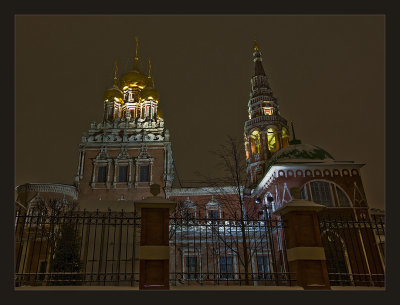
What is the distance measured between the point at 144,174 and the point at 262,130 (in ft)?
42.8

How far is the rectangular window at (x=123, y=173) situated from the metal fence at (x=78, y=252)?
13496mm

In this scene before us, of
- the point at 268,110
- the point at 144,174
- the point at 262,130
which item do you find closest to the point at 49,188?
the point at 144,174

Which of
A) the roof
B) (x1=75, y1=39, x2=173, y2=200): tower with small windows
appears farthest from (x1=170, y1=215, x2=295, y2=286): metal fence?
(x1=75, y1=39, x2=173, y2=200): tower with small windows

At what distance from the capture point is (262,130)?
109 ft

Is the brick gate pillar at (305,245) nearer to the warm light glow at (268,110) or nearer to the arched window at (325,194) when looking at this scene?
the arched window at (325,194)

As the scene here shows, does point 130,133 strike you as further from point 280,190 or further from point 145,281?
point 145,281

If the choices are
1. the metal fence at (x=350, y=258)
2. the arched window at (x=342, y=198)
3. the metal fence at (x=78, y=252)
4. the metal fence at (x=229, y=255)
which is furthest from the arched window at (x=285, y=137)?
the metal fence at (x=78, y=252)

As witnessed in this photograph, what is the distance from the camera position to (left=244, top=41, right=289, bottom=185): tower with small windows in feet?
105

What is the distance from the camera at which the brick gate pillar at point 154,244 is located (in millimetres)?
7207

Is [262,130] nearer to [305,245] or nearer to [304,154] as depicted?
[304,154]

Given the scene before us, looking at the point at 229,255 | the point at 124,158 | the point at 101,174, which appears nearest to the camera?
the point at 229,255

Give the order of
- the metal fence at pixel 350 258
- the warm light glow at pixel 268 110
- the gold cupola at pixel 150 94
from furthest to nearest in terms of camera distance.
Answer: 1. the gold cupola at pixel 150 94
2. the warm light glow at pixel 268 110
3. the metal fence at pixel 350 258

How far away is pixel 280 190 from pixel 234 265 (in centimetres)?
584

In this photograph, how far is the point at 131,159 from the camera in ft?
99.5
